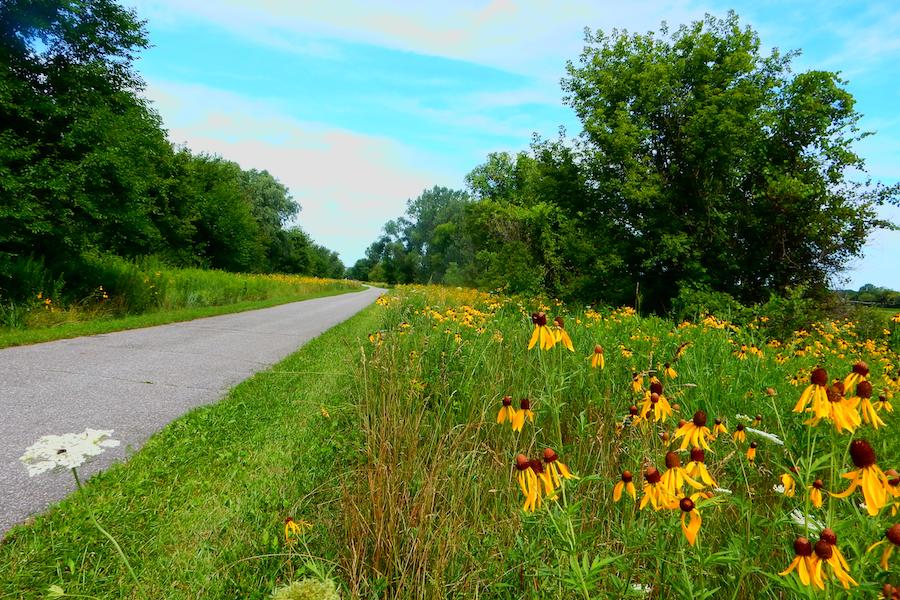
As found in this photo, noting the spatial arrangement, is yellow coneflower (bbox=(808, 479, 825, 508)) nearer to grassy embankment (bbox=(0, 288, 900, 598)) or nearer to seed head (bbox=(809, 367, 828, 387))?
Result: grassy embankment (bbox=(0, 288, 900, 598))

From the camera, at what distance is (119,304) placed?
393 inches

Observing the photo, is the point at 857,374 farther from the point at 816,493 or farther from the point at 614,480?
the point at 614,480

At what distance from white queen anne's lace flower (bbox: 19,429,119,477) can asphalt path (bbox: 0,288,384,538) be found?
3.94 feet

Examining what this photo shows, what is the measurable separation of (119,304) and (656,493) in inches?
461

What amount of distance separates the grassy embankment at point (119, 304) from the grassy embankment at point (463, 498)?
16.8ft

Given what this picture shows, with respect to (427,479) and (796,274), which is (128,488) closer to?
(427,479)

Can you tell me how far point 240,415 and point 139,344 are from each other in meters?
3.69

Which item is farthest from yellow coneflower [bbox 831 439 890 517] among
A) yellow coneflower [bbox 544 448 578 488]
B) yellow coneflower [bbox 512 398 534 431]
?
yellow coneflower [bbox 512 398 534 431]

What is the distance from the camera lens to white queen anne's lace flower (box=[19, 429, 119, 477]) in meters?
1.42

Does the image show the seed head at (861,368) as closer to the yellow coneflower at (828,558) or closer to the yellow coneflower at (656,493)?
the yellow coneflower at (828,558)

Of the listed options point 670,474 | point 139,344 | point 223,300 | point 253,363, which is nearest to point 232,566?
point 670,474

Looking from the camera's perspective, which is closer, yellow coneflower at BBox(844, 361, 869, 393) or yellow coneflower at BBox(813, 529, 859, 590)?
yellow coneflower at BBox(813, 529, 859, 590)

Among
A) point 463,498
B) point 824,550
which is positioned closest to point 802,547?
point 824,550

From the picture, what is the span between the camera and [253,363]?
6105mm
